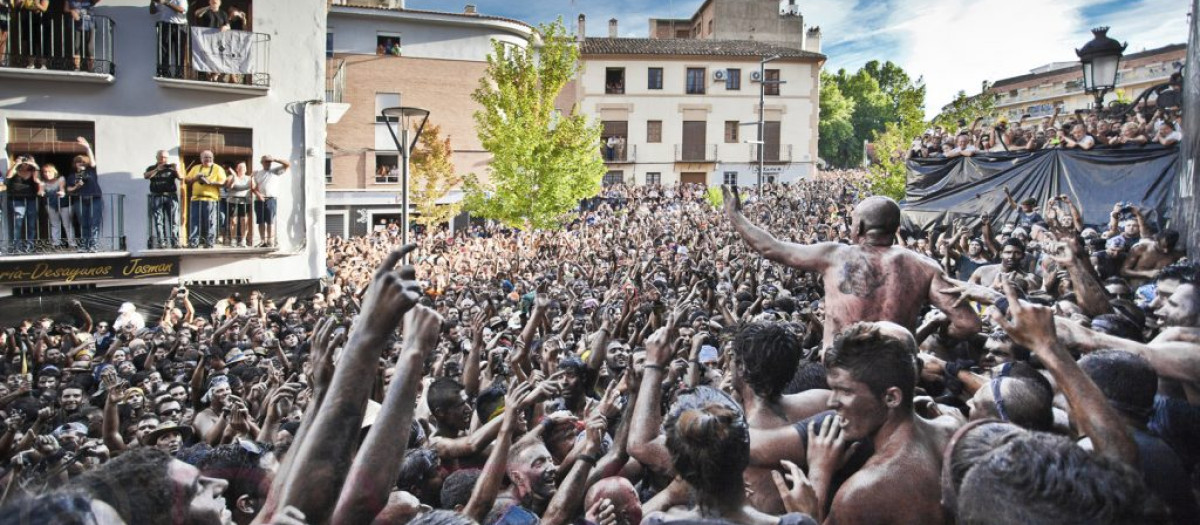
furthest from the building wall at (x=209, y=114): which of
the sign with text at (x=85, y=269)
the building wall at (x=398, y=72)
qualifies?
the building wall at (x=398, y=72)

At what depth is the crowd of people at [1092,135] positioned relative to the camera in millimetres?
9766

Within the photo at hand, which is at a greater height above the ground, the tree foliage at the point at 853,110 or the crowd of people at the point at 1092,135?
the tree foliage at the point at 853,110

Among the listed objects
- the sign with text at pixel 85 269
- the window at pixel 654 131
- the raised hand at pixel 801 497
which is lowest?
the sign with text at pixel 85 269

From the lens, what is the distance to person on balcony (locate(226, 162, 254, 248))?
523 inches

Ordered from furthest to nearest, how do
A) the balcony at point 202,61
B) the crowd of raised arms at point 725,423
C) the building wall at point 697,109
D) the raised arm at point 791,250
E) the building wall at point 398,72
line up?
1. the building wall at point 697,109
2. the building wall at point 398,72
3. the balcony at point 202,61
4. the raised arm at point 791,250
5. the crowd of raised arms at point 725,423

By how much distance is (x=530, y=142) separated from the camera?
66.7 ft

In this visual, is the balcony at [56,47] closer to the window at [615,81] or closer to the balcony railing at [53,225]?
the balcony railing at [53,225]

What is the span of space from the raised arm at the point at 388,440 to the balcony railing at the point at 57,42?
13.4 meters

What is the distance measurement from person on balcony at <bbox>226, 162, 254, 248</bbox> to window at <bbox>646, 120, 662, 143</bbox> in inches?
1277

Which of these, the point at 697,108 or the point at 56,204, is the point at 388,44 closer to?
the point at 56,204

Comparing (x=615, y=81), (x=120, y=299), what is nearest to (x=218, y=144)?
(x=120, y=299)

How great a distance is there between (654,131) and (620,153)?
253 centimetres

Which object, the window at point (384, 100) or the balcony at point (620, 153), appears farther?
the balcony at point (620, 153)

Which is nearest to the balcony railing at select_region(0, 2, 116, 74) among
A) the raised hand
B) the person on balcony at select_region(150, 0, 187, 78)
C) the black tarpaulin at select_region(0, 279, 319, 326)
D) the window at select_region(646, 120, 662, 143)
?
the person on balcony at select_region(150, 0, 187, 78)
